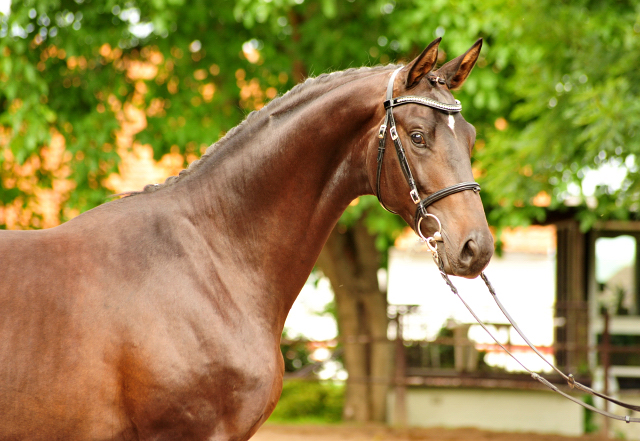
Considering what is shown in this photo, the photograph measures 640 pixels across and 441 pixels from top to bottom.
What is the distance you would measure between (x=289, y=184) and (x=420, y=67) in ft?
2.31

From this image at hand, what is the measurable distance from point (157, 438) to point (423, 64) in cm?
172

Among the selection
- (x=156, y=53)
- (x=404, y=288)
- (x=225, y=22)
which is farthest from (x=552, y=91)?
(x=404, y=288)

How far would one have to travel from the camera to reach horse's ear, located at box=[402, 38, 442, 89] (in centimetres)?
235

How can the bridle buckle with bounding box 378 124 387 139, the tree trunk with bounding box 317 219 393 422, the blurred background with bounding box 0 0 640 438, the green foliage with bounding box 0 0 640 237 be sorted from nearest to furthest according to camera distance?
the bridle buckle with bounding box 378 124 387 139 < the green foliage with bounding box 0 0 640 237 < the blurred background with bounding box 0 0 640 438 < the tree trunk with bounding box 317 219 393 422

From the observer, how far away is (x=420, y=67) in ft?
7.91

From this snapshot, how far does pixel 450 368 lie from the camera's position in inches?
419

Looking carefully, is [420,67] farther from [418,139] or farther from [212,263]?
[212,263]

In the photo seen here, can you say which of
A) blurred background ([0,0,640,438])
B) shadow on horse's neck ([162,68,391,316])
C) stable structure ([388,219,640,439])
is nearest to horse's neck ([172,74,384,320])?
shadow on horse's neck ([162,68,391,316])

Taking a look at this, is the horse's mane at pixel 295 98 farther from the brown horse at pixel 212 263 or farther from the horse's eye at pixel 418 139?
the horse's eye at pixel 418 139

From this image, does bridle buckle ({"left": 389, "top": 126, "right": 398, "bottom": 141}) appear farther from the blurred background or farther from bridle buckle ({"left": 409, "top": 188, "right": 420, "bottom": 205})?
the blurred background

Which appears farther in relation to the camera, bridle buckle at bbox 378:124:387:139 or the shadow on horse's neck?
the shadow on horse's neck

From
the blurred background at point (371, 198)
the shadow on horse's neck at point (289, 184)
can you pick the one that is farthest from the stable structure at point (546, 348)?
the shadow on horse's neck at point (289, 184)

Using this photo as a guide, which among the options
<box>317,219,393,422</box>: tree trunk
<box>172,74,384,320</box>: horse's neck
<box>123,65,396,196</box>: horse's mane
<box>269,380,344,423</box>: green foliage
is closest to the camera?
<box>172,74,384,320</box>: horse's neck

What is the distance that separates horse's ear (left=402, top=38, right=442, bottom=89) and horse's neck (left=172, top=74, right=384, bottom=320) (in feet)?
0.46
